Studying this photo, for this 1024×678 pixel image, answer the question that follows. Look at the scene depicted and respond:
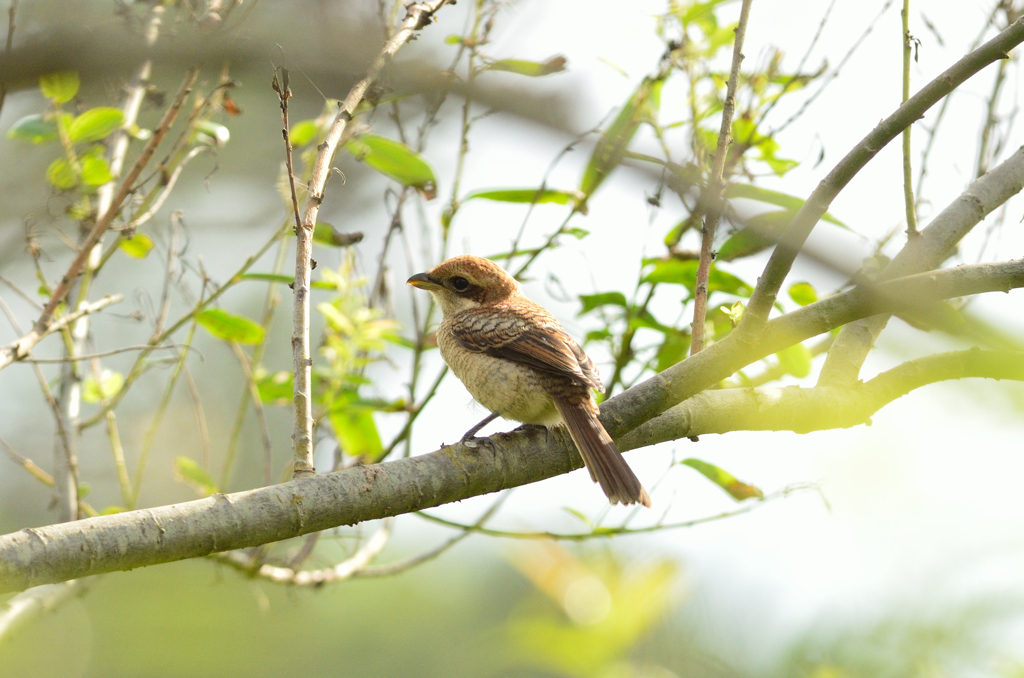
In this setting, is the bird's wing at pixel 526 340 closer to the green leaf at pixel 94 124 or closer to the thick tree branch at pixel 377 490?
the thick tree branch at pixel 377 490

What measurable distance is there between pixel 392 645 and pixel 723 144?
948cm

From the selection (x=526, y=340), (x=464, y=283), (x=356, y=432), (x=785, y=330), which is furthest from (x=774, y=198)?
(x=356, y=432)

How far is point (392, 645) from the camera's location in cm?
1062

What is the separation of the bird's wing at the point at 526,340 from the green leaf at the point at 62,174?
5.39 ft

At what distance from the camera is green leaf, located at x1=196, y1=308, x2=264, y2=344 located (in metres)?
3.34

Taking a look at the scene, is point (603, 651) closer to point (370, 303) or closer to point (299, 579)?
point (299, 579)

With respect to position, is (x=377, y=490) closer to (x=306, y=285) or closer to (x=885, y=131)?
(x=306, y=285)

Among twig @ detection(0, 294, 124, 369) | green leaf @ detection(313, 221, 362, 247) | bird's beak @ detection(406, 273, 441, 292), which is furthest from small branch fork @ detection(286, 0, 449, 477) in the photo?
bird's beak @ detection(406, 273, 441, 292)

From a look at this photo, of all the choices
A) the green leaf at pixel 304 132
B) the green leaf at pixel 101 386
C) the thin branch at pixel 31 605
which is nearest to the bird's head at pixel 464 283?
the green leaf at pixel 304 132

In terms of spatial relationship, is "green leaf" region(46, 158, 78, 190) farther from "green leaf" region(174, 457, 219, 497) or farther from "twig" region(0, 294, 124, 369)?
"green leaf" region(174, 457, 219, 497)

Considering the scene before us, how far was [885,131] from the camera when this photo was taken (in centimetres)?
202

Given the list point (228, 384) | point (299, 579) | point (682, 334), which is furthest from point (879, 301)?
point (228, 384)

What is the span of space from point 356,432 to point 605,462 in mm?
1319

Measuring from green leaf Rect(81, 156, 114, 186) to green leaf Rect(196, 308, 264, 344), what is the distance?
0.62 metres
